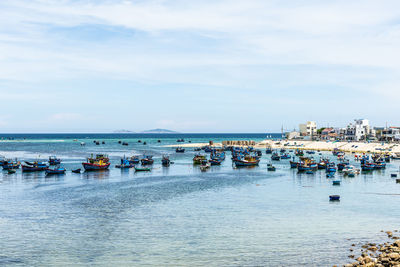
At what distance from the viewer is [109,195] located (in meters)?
59.6

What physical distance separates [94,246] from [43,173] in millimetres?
58971

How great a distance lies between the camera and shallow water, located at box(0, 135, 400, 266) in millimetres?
31938

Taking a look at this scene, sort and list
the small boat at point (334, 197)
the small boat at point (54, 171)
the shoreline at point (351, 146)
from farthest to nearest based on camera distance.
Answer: the shoreline at point (351, 146) < the small boat at point (54, 171) < the small boat at point (334, 197)

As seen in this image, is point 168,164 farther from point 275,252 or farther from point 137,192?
point 275,252

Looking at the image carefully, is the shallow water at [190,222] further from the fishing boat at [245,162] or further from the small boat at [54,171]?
the fishing boat at [245,162]

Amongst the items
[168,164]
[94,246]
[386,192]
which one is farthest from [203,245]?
[168,164]

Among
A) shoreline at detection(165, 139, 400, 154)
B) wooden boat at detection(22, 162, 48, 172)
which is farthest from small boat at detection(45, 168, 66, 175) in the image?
shoreline at detection(165, 139, 400, 154)

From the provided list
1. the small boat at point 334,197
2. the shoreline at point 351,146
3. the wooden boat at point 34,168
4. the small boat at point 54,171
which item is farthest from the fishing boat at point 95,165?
the shoreline at point 351,146

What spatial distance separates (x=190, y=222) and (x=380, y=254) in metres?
18.3

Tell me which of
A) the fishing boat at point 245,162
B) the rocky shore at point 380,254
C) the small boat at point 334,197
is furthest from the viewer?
the fishing boat at point 245,162

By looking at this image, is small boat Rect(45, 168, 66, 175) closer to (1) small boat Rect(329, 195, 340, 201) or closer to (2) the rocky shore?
(1) small boat Rect(329, 195, 340, 201)

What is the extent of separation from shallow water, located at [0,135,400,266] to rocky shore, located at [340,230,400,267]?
1.52m

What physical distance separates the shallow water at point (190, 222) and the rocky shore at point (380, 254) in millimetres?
1520

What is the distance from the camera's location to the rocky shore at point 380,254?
2788cm
